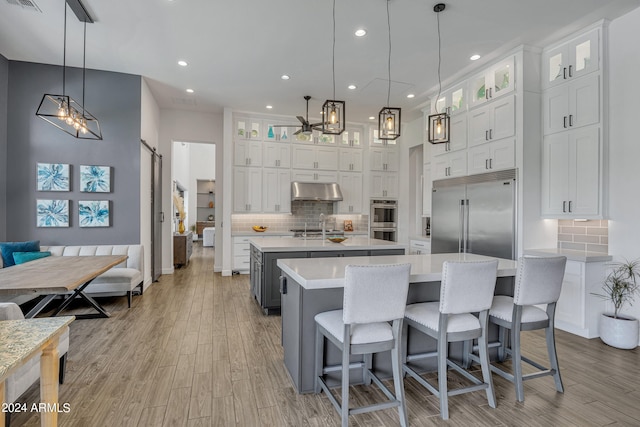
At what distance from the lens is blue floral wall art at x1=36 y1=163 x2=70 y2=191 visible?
4672 mm

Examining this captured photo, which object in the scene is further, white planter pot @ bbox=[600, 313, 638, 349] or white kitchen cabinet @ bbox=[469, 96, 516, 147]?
white kitchen cabinet @ bbox=[469, 96, 516, 147]

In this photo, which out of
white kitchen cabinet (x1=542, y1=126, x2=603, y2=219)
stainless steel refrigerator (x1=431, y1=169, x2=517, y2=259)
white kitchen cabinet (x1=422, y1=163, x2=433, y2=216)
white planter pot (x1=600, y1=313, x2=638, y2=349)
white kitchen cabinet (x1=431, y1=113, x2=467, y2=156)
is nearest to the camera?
white planter pot (x1=600, y1=313, x2=638, y2=349)

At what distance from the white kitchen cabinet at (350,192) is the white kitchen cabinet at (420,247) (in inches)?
65.4

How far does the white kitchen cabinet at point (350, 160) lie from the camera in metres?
7.35

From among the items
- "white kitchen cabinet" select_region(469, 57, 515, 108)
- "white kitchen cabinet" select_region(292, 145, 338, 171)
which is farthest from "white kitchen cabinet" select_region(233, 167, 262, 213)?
"white kitchen cabinet" select_region(469, 57, 515, 108)

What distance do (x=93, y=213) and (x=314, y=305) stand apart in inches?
166

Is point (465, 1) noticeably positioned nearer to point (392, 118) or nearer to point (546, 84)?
point (392, 118)

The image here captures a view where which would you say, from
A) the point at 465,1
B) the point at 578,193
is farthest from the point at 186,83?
the point at 578,193

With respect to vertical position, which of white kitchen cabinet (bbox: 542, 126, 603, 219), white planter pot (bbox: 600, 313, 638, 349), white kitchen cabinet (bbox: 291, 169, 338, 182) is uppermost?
white kitchen cabinet (bbox: 291, 169, 338, 182)

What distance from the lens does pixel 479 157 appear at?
15.0 feet

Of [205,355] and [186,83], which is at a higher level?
[186,83]

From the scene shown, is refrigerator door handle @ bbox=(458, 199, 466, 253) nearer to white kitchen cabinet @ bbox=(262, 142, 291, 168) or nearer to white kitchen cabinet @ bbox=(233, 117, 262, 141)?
white kitchen cabinet @ bbox=(262, 142, 291, 168)

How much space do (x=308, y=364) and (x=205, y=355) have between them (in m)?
1.17

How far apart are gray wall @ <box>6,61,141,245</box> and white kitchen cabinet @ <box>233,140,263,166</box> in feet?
6.50
